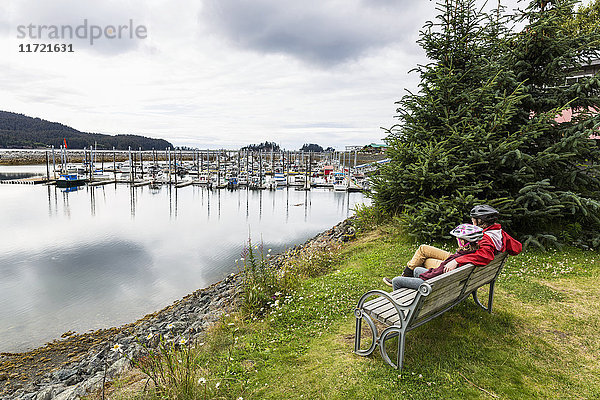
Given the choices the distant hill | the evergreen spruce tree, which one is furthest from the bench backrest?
the distant hill

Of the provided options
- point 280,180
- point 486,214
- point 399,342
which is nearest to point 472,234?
point 486,214

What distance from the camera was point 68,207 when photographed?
110ft

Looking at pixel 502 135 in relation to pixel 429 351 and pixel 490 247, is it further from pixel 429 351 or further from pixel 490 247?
pixel 429 351

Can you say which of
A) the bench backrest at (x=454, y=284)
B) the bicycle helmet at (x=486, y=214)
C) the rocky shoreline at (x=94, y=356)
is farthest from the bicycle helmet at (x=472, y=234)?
the rocky shoreline at (x=94, y=356)

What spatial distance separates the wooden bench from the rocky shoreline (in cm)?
341

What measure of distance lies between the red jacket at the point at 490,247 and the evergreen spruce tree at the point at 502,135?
376 centimetres

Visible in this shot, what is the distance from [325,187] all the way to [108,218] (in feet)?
103

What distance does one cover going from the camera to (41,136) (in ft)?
529

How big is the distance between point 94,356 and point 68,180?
50.4 m

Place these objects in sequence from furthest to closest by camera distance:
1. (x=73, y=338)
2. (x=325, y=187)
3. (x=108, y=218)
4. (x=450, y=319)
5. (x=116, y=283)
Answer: (x=325, y=187)
(x=108, y=218)
(x=116, y=283)
(x=73, y=338)
(x=450, y=319)

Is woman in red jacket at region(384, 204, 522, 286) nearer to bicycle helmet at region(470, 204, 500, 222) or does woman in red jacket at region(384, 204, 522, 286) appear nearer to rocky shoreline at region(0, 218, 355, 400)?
bicycle helmet at region(470, 204, 500, 222)

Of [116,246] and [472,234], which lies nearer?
[472,234]

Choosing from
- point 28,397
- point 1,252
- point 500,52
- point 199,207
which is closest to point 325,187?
point 199,207

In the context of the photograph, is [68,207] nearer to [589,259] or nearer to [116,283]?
[116,283]
